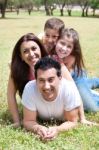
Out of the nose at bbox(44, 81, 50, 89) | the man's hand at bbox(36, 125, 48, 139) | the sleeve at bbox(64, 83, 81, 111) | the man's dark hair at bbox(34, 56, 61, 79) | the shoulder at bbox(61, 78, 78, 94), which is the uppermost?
the man's dark hair at bbox(34, 56, 61, 79)

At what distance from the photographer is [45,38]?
5.93 meters

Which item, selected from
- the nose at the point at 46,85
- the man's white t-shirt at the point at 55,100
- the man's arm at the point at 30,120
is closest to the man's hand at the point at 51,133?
the man's arm at the point at 30,120

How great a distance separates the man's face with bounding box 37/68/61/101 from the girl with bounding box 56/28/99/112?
807 mm

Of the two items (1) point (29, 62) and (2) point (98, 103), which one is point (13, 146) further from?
(2) point (98, 103)

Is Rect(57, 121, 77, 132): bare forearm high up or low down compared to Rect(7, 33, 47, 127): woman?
down

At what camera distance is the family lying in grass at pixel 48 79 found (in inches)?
195

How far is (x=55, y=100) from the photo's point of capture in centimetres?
520

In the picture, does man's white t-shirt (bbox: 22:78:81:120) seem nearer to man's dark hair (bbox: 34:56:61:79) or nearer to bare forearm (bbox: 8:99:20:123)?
man's dark hair (bbox: 34:56:61:79)

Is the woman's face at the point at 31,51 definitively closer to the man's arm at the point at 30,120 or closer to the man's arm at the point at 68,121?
the man's arm at the point at 30,120

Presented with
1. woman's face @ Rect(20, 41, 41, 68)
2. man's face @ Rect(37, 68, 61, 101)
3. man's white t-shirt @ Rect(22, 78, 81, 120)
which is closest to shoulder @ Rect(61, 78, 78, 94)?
man's white t-shirt @ Rect(22, 78, 81, 120)

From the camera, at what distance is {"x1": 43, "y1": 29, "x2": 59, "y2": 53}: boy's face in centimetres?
579

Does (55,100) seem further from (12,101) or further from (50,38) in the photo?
(50,38)

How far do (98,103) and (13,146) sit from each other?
2308 millimetres

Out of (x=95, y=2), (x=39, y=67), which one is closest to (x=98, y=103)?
(x=39, y=67)
